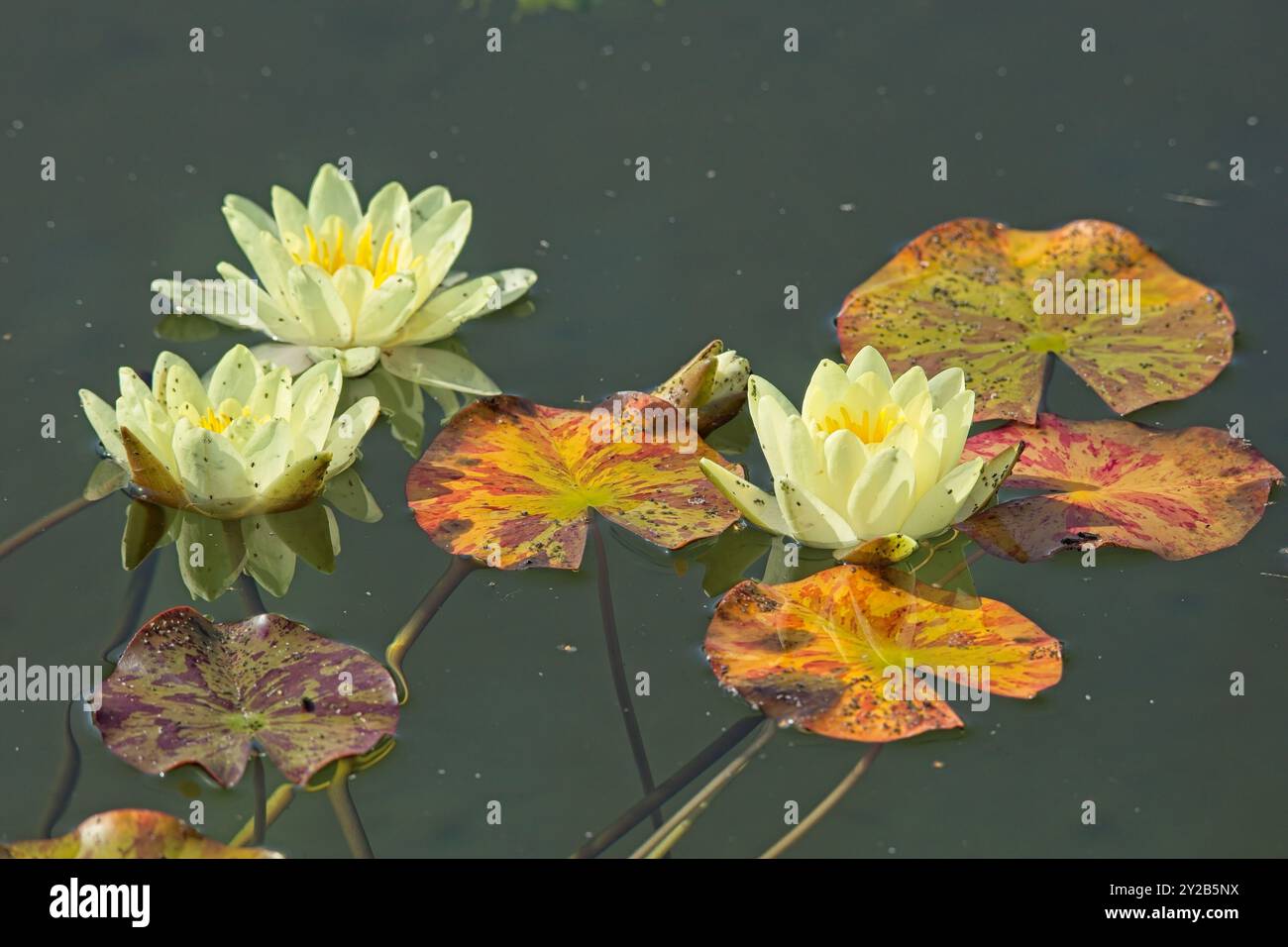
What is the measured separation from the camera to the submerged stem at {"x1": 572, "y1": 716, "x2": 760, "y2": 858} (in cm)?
350

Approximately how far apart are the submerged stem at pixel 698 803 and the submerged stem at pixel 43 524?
6.61 ft

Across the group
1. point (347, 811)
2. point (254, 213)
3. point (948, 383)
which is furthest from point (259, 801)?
point (254, 213)

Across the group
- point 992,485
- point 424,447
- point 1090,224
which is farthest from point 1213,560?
point 424,447

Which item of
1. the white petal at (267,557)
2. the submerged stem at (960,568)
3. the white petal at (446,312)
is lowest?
the submerged stem at (960,568)

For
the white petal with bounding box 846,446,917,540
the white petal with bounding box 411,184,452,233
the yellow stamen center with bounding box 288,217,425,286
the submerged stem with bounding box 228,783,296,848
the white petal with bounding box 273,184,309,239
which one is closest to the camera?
the submerged stem with bounding box 228,783,296,848

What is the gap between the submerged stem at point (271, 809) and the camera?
3459 mm

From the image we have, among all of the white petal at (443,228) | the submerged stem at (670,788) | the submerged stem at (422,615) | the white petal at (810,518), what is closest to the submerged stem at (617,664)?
the submerged stem at (670,788)

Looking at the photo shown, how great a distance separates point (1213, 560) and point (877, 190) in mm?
2066

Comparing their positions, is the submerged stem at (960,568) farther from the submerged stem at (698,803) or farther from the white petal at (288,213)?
the white petal at (288,213)

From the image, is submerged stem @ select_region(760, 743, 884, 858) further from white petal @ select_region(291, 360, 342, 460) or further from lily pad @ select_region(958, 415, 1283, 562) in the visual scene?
white petal @ select_region(291, 360, 342, 460)

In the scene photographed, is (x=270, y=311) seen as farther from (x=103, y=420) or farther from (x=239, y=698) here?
(x=239, y=698)

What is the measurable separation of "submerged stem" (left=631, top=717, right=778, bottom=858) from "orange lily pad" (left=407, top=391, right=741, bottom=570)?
2.23 ft

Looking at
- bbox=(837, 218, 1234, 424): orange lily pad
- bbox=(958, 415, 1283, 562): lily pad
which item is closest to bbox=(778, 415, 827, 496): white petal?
bbox=(958, 415, 1283, 562): lily pad

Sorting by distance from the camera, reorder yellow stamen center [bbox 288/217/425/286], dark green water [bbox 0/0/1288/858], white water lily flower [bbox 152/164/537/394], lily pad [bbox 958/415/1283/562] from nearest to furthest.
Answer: dark green water [bbox 0/0/1288/858] → lily pad [bbox 958/415/1283/562] → white water lily flower [bbox 152/164/537/394] → yellow stamen center [bbox 288/217/425/286]
